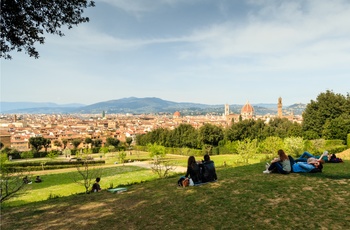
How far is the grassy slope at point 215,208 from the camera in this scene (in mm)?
6762

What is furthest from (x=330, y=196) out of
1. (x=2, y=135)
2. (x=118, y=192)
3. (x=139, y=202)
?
(x=2, y=135)

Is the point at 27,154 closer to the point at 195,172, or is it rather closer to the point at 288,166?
the point at 195,172

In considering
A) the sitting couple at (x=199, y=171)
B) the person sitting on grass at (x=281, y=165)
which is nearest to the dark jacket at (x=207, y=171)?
the sitting couple at (x=199, y=171)

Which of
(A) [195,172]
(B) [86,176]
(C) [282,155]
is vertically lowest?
(B) [86,176]

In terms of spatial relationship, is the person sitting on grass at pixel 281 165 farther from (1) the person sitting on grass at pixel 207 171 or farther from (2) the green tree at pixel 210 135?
(2) the green tree at pixel 210 135

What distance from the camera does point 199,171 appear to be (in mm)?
10977

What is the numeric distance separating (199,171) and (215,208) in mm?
3205

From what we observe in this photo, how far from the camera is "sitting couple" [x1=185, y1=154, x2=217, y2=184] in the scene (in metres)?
10.9

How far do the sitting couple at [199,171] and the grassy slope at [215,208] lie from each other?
484 mm

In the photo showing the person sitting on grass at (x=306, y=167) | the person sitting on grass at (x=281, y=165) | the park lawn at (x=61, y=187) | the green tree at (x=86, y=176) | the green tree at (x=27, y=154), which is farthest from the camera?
the green tree at (x=27, y=154)

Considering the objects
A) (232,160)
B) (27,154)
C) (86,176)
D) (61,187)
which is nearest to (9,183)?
(86,176)

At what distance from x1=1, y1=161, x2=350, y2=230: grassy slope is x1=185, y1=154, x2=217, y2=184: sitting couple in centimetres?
48

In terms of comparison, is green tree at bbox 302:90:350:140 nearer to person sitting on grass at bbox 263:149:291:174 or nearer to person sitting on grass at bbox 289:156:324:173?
person sitting on grass at bbox 289:156:324:173

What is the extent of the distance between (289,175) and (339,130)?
3927cm
